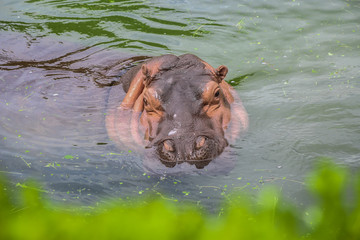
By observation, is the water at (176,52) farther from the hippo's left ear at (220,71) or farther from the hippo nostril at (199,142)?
the hippo's left ear at (220,71)

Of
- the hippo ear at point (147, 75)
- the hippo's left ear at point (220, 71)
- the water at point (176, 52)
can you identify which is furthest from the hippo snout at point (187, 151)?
the hippo's left ear at point (220, 71)

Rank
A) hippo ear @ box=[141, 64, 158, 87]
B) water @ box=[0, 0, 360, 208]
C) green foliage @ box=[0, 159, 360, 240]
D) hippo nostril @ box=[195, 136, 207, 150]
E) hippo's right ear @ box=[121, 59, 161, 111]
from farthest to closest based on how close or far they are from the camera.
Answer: hippo's right ear @ box=[121, 59, 161, 111] → hippo ear @ box=[141, 64, 158, 87] → water @ box=[0, 0, 360, 208] → hippo nostril @ box=[195, 136, 207, 150] → green foliage @ box=[0, 159, 360, 240]

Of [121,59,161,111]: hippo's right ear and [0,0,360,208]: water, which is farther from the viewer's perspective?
[121,59,161,111]: hippo's right ear

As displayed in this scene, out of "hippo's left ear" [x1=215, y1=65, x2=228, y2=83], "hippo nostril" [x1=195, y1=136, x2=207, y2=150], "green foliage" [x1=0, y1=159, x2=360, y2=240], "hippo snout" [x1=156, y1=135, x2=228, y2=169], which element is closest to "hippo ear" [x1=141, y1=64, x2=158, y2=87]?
"hippo's left ear" [x1=215, y1=65, x2=228, y2=83]

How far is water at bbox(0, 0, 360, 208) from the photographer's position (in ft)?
17.6

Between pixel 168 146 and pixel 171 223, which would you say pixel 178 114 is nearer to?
pixel 168 146

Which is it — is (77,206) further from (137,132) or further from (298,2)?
(298,2)

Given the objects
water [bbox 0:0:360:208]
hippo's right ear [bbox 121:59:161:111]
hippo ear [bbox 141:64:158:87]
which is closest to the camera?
water [bbox 0:0:360:208]

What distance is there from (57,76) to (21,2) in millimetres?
4698

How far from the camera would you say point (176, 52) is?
28.6 feet

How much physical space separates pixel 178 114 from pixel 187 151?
55 centimetres

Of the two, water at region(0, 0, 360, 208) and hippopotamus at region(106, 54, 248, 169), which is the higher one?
hippopotamus at region(106, 54, 248, 169)

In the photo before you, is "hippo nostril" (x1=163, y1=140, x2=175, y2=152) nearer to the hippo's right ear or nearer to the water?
the water

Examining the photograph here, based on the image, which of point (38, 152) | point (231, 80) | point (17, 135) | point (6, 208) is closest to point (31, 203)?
point (6, 208)
